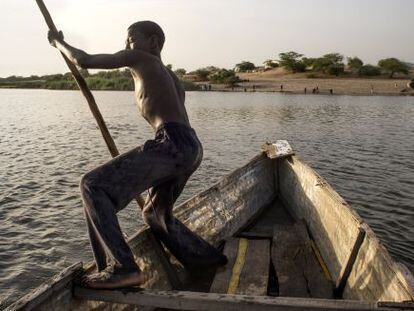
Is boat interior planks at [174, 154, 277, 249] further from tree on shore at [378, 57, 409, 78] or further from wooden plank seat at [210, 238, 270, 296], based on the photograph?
tree on shore at [378, 57, 409, 78]

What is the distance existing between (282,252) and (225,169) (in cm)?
906

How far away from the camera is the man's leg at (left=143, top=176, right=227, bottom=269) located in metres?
4.48

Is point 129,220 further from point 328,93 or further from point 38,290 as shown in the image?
point 328,93

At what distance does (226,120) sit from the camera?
101ft

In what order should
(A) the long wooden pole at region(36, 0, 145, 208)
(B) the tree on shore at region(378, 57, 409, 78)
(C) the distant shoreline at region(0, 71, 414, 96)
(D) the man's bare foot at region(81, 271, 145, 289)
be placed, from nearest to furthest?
(D) the man's bare foot at region(81, 271, 145, 289) < (A) the long wooden pole at region(36, 0, 145, 208) < (C) the distant shoreline at region(0, 71, 414, 96) < (B) the tree on shore at region(378, 57, 409, 78)

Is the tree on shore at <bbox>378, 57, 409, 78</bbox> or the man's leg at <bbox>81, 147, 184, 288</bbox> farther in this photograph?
the tree on shore at <bbox>378, 57, 409, 78</bbox>

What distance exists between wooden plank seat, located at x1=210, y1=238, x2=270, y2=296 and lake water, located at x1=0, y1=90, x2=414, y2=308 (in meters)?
3.07

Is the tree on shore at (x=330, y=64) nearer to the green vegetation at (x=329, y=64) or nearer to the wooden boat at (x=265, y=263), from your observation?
the green vegetation at (x=329, y=64)

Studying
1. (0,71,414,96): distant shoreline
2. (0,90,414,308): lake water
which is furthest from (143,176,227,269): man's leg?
(0,71,414,96): distant shoreline

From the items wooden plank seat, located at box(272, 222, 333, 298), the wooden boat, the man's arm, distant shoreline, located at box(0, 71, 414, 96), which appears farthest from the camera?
distant shoreline, located at box(0, 71, 414, 96)

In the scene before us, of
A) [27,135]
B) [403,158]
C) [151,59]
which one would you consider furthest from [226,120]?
[151,59]

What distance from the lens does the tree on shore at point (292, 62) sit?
284 ft

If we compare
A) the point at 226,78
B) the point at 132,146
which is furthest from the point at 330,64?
the point at 132,146

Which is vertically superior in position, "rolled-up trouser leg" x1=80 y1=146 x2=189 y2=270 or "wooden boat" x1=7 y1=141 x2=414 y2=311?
"rolled-up trouser leg" x1=80 y1=146 x2=189 y2=270
